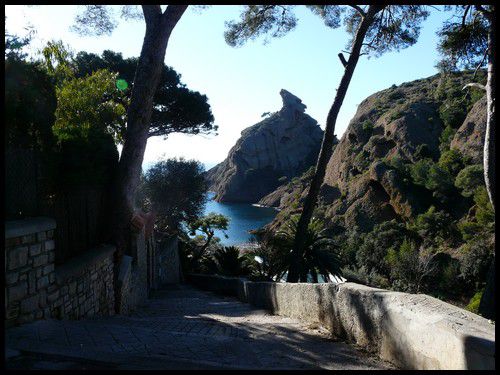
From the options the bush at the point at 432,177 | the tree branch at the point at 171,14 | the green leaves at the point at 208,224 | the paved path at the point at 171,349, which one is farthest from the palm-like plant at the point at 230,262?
the bush at the point at 432,177

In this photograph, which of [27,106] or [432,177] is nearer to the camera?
[27,106]

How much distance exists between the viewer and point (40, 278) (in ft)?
16.5

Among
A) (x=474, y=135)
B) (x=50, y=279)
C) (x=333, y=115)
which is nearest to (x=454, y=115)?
(x=474, y=135)

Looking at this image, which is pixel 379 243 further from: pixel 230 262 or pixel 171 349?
pixel 171 349

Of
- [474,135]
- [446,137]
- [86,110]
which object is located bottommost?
[86,110]

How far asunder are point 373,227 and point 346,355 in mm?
37974

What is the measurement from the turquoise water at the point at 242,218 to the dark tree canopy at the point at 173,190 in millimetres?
26335

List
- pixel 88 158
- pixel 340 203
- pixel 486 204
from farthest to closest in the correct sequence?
pixel 340 203
pixel 486 204
pixel 88 158

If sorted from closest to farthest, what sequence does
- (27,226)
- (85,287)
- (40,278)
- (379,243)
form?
(27,226)
(40,278)
(85,287)
(379,243)

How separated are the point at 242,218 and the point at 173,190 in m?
51.3

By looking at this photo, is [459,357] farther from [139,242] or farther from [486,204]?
[486,204]

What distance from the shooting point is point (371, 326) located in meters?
4.65

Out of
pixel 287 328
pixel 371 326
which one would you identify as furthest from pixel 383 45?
pixel 371 326

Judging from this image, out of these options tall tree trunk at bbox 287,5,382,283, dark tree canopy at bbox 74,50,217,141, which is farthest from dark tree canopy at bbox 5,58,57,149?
dark tree canopy at bbox 74,50,217,141
